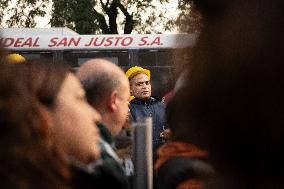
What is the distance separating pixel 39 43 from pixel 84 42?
43.1 inches

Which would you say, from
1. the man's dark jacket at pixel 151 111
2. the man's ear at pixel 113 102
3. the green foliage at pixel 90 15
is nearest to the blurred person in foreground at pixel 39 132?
the man's ear at pixel 113 102

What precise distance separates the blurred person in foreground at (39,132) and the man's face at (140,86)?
4.31 meters

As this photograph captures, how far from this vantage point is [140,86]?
601 centimetres

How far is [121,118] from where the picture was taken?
3.13 metres

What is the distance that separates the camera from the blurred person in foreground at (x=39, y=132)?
1243 millimetres

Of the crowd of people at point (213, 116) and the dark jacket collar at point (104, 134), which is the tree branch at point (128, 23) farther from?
the crowd of people at point (213, 116)

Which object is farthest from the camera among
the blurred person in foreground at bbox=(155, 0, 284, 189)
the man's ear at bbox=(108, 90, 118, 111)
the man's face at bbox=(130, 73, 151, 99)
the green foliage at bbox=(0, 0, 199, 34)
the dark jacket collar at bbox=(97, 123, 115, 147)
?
the green foliage at bbox=(0, 0, 199, 34)

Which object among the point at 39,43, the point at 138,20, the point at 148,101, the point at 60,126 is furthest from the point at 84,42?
the point at 60,126

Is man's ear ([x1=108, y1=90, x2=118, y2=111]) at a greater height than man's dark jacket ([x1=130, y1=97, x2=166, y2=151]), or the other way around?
man's ear ([x1=108, y1=90, x2=118, y2=111])

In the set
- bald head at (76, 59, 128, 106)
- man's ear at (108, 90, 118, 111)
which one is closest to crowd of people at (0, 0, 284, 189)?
bald head at (76, 59, 128, 106)

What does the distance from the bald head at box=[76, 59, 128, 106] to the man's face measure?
281 cm

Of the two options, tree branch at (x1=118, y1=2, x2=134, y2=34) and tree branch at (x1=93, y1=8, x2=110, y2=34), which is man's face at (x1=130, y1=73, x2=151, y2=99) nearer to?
tree branch at (x1=93, y1=8, x2=110, y2=34)

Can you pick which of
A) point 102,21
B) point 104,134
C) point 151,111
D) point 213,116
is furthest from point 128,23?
point 213,116

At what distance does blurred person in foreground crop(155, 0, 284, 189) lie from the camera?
88cm
